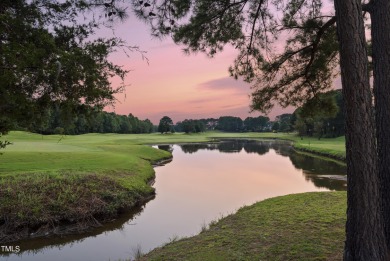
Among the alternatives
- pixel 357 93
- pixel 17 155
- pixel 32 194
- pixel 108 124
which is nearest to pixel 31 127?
pixel 357 93

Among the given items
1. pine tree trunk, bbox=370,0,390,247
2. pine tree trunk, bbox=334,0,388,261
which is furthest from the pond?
pine tree trunk, bbox=370,0,390,247

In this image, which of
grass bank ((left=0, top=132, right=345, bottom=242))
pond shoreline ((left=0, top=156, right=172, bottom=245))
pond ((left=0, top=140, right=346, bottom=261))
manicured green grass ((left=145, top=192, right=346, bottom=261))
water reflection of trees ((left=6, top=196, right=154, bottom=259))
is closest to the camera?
manicured green grass ((left=145, top=192, right=346, bottom=261))

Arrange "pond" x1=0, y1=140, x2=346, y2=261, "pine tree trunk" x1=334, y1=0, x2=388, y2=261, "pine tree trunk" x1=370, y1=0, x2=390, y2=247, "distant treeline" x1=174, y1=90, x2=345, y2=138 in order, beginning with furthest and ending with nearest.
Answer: "pond" x1=0, y1=140, x2=346, y2=261
"distant treeline" x1=174, y1=90, x2=345, y2=138
"pine tree trunk" x1=370, y1=0, x2=390, y2=247
"pine tree trunk" x1=334, y1=0, x2=388, y2=261

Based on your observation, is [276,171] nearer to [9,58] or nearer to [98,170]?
[98,170]

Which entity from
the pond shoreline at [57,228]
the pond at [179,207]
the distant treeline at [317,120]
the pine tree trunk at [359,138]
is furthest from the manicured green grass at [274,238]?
the pond shoreline at [57,228]

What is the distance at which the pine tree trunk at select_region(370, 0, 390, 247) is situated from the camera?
518cm

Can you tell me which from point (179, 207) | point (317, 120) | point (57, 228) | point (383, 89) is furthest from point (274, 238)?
point (317, 120)

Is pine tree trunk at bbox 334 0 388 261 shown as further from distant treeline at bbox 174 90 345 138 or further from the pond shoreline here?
the pond shoreline

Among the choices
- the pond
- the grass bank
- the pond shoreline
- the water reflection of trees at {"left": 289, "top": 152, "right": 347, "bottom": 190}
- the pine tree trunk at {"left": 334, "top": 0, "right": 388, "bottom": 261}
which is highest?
the pine tree trunk at {"left": 334, "top": 0, "right": 388, "bottom": 261}

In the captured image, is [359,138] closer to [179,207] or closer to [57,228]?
[57,228]

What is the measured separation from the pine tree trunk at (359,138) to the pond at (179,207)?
7.80 metres

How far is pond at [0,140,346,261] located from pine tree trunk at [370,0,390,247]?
803cm

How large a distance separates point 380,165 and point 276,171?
85.9 feet

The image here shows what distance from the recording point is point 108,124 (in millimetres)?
111000
